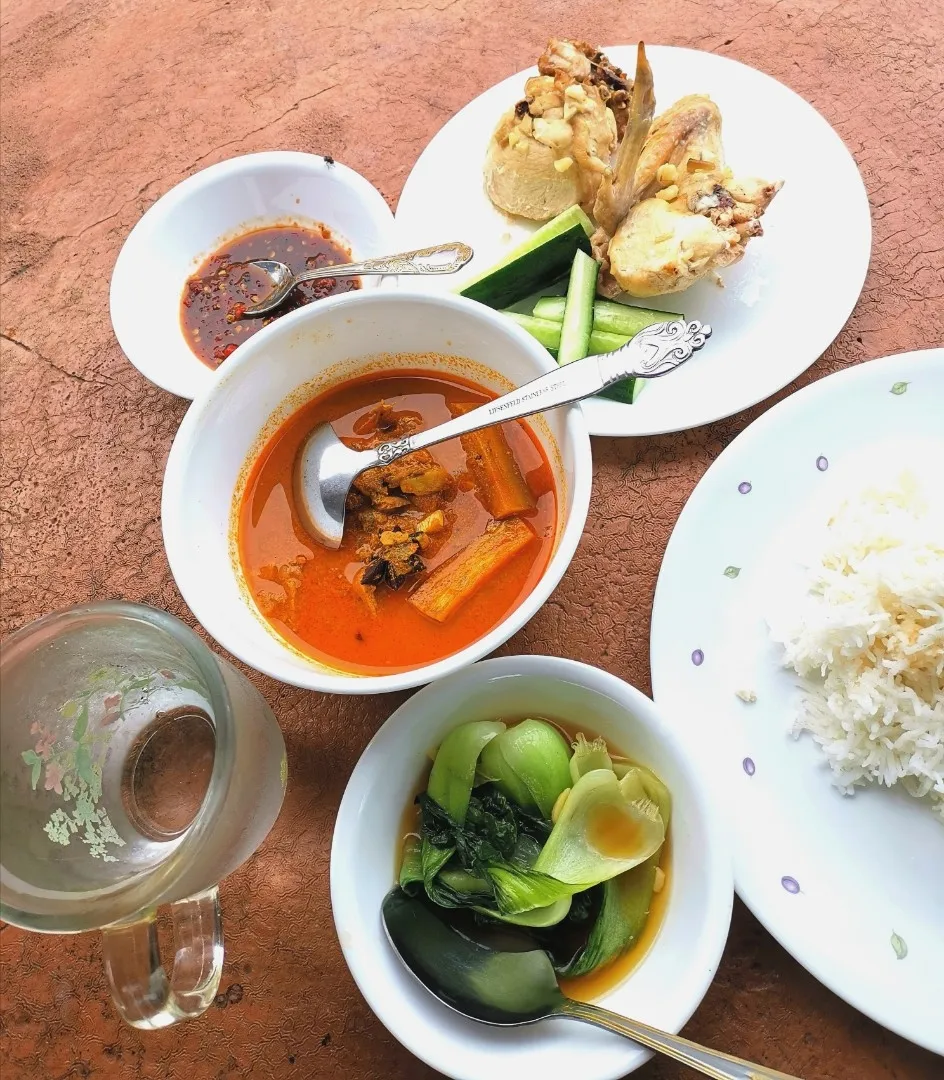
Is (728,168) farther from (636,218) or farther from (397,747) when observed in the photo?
(397,747)

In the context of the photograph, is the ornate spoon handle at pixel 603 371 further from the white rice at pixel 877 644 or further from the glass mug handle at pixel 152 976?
the glass mug handle at pixel 152 976

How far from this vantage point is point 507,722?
4.83 feet

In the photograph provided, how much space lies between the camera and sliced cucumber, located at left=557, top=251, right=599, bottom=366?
1.72m

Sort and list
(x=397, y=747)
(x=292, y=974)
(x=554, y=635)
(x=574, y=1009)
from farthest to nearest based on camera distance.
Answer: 1. (x=554, y=635)
2. (x=292, y=974)
3. (x=397, y=747)
4. (x=574, y=1009)

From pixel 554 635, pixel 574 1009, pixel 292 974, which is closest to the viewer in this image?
pixel 574 1009

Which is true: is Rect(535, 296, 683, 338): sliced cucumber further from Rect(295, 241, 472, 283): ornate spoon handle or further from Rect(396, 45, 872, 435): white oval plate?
Rect(295, 241, 472, 283): ornate spoon handle

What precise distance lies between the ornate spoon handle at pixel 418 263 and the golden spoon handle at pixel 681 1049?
1.37 metres

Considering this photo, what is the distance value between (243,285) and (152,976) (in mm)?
1397

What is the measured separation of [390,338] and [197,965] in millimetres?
1082

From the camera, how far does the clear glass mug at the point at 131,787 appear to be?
1.22 m

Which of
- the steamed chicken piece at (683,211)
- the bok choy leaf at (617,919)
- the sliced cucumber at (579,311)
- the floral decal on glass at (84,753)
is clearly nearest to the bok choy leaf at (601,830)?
the bok choy leaf at (617,919)

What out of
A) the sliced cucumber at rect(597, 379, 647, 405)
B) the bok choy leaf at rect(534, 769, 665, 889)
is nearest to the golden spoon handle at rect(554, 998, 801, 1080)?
the bok choy leaf at rect(534, 769, 665, 889)

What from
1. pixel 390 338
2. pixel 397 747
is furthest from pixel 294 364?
pixel 397 747

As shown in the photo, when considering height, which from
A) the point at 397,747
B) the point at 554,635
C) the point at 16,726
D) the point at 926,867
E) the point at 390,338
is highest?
the point at 390,338
